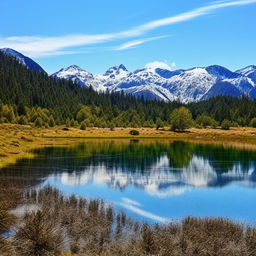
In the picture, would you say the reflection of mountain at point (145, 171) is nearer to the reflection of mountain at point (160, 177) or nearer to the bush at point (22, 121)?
the reflection of mountain at point (160, 177)

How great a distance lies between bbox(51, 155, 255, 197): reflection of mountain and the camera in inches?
2151

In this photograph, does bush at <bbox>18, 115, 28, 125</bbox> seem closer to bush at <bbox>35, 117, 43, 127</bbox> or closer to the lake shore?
bush at <bbox>35, 117, 43, 127</bbox>

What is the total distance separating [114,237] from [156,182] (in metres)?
30.6

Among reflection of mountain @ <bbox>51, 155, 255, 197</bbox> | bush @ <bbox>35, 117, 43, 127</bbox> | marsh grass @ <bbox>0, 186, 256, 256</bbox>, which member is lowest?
reflection of mountain @ <bbox>51, 155, 255, 197</bbox>

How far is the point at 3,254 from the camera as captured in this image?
19.8 m

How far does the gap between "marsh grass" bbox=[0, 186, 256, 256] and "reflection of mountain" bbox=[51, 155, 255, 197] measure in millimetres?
18734

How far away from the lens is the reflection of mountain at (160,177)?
54.6m

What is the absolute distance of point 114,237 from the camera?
28047mm

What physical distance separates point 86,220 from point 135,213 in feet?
26.6

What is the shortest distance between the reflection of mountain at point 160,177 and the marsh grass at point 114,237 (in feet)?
61.5

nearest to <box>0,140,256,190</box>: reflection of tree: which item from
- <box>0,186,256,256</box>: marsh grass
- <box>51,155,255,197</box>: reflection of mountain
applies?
<box>51,155,255,197</box>: reflection of mountain

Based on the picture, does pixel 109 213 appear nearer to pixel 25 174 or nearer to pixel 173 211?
pixel 173 211

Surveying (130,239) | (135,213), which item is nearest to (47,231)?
(130,239)

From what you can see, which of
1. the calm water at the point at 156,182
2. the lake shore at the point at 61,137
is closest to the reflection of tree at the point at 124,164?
the calm water at the point at 156,182
